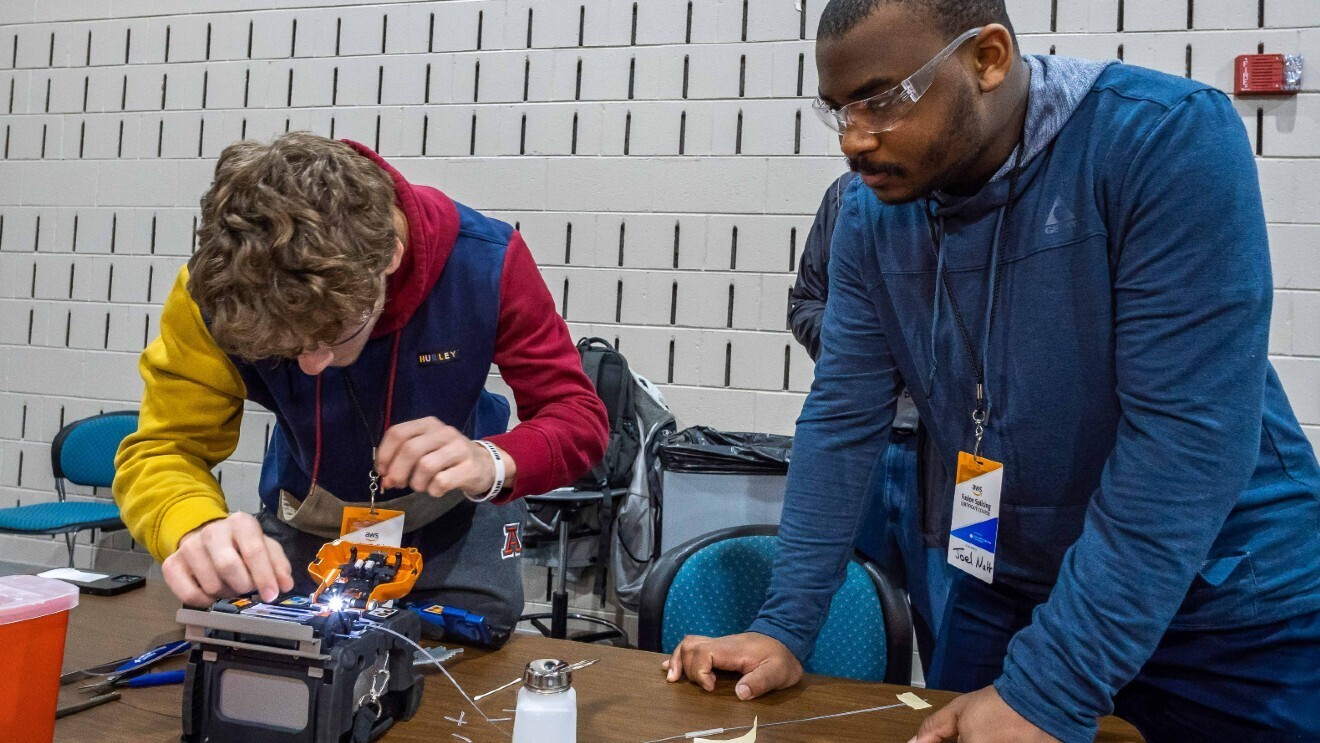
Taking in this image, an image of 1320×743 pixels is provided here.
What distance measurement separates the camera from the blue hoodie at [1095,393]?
0.92 m

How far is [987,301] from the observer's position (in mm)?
1158

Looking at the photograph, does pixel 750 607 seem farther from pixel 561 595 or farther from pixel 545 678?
pixel 561 595

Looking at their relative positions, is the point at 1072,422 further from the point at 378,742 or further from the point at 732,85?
the point at 732,85

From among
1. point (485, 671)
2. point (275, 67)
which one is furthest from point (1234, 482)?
point (275, 67)

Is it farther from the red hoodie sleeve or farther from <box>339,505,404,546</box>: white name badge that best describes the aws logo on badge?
<box>339,505,404,546</box>: white name badge

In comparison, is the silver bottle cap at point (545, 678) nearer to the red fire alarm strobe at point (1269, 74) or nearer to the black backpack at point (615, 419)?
the black backpack at point (615, 419)

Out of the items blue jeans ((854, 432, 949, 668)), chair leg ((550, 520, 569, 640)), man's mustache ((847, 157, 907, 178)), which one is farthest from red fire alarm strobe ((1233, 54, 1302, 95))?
chair leg ((550, 520, 569, 640))

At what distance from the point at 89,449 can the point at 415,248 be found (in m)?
2.99

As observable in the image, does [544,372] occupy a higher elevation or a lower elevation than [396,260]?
lower

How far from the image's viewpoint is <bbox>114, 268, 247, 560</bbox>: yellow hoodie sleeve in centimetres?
123

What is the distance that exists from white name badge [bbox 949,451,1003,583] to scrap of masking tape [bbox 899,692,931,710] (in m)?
0.19

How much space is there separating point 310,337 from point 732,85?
99.0 inches

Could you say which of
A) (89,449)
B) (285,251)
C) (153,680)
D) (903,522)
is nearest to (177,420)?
(153,680)

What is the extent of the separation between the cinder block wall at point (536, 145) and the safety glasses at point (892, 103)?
7.03ft
